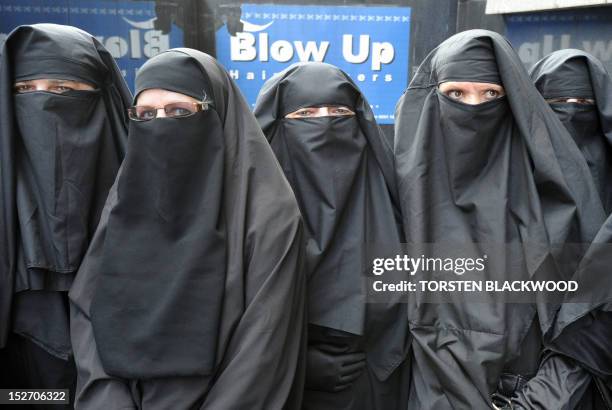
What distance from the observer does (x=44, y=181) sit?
182cm

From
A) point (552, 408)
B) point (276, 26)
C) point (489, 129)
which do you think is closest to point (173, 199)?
point (489, 129)

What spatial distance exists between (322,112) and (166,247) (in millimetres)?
867

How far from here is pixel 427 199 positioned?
1.93 metres

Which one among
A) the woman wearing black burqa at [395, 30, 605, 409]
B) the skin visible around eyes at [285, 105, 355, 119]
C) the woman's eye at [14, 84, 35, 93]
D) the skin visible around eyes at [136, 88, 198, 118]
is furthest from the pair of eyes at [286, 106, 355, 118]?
the woman's eye at [14, 84, 35, 93]

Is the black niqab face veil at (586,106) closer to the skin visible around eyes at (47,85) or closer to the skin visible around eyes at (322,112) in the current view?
the skin visible around eyes at (322,112)

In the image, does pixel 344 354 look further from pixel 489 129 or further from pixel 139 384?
pixel 489 129

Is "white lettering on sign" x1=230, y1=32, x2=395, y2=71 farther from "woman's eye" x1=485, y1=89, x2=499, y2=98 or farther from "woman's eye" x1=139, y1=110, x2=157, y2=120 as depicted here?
"woman's eye" x1=139, y1=110, x2=157, y2=120

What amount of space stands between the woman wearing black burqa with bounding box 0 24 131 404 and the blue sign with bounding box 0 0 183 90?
254cm

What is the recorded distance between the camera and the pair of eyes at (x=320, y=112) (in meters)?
2.02

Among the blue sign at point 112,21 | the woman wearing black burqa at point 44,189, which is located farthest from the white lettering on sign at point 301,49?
the woman wearing black burqa at point 44,189

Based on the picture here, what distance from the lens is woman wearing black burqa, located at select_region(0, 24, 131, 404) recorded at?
1.81 metres

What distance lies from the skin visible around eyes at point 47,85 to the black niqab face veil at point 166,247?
429mm

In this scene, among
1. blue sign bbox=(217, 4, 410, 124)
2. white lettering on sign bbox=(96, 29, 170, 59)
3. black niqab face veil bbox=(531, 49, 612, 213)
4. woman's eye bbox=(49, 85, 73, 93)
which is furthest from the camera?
blue sign bbox=(217, 4, 410, 124)

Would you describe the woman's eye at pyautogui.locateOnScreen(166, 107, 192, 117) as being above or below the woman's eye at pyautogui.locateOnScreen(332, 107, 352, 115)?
above
